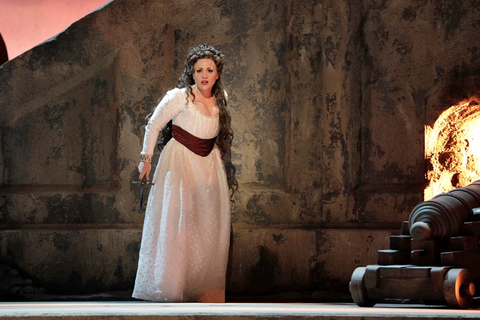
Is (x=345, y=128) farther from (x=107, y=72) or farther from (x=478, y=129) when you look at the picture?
(x=107, y=72)

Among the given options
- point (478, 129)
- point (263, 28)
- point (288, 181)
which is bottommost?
point (288, 181)

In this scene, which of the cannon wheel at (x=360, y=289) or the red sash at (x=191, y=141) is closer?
the cannon wheel at (x=360, y=289)

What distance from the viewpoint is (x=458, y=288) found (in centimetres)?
496

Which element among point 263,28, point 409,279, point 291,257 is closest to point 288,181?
point 291,257

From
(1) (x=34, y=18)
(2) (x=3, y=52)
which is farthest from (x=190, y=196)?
(2) (x=3, y=52)

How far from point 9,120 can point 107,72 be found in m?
0.89

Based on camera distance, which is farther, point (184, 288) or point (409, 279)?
point (184, 288)

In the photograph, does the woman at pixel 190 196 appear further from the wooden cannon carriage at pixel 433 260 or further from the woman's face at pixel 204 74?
the wooden cannon carriage at pixel 433 260

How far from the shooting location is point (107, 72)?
732 cm

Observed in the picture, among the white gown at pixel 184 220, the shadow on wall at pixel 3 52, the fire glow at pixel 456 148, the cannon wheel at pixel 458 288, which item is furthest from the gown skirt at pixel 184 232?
the shadow on wall at pixel 3 52

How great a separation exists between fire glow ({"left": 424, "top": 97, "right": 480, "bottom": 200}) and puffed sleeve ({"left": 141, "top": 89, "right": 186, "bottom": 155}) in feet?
6.86

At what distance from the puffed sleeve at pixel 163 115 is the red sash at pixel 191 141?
12 centimetres

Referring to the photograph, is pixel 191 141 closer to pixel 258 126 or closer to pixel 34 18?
pixel 258 126

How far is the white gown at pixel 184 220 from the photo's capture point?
6324 millimetres
